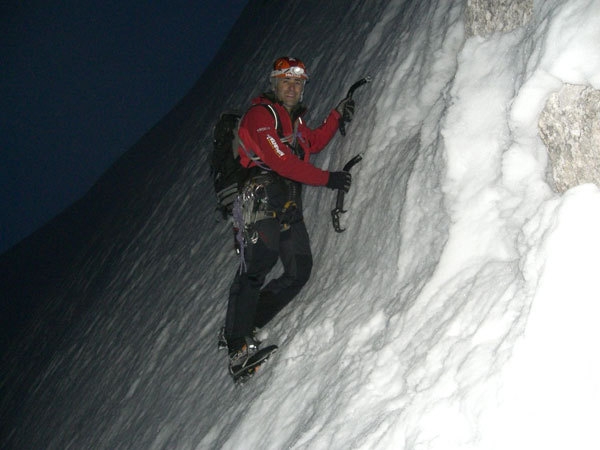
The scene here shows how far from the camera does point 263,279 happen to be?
14.0 ft

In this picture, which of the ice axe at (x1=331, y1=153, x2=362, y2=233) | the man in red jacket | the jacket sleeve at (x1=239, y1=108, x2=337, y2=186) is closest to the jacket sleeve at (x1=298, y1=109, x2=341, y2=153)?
the man in red jacket

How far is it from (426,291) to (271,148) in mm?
1633

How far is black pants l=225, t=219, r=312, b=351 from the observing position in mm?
4172

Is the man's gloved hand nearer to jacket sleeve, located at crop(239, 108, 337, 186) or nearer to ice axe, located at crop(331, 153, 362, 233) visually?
ice axe, located at crop(331, 153, 362, 233)

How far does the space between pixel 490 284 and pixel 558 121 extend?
771 mm

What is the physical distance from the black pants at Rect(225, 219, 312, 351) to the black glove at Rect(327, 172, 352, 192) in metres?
0.52

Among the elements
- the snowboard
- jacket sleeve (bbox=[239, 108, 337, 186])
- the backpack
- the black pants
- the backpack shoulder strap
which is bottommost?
the snowboard

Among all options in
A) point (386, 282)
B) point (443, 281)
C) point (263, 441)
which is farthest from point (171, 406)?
point (443, 281)

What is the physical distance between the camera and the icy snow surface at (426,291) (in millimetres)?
1980

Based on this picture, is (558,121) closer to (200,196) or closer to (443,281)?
(443,281)

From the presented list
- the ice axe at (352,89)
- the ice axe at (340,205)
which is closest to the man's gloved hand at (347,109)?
the ice axe at (352,89)

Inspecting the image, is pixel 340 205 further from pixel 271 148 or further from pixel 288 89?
pixel 288 89

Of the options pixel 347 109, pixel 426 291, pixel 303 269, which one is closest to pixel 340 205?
pixel 303 269

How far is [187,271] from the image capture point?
820 cm
